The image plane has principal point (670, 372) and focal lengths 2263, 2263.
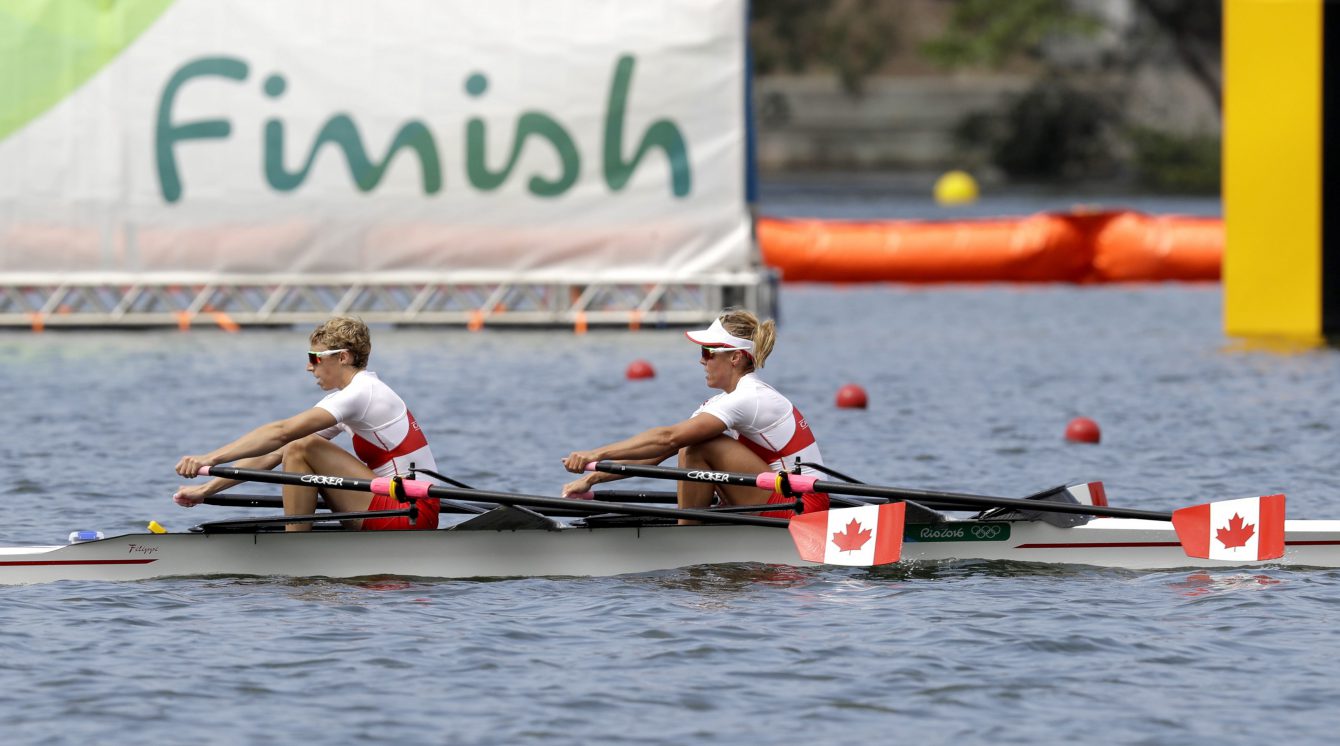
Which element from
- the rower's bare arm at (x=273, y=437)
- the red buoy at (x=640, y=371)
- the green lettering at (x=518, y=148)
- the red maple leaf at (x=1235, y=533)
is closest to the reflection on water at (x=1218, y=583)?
the red maple leaf at (x=1235, y=533)

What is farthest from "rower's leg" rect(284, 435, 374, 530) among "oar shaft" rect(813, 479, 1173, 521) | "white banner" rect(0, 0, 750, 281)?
"white banner" rect(0, 0, 750, 281)

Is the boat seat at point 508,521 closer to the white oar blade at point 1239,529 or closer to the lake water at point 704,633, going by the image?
the lake water at point 704,633

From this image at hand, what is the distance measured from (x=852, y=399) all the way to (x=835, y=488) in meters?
8.68

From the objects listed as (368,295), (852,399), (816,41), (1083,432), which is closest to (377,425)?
(1083,432)

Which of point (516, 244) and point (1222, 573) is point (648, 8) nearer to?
point (516, 244)

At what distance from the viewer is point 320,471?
11.5m

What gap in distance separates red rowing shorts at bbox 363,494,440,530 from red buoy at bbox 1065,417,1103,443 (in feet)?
24.8

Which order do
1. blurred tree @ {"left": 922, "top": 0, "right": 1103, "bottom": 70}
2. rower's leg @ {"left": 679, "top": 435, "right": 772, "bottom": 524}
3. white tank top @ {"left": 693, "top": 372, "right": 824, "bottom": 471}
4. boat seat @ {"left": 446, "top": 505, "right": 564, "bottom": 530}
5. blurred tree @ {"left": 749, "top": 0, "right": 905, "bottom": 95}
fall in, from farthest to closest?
blurred tree @ {"left": 749, "top": 0, "right": 905, "bottom": 95}, blurred tree @ {"left": 922, "top": 0, "right": 1103, "bottom": 70}, rower's leg @ {"left": 679, "top": 435, "right": 772, "bottom": 524}, white tank top @ {"left": 693, "top": 372, "right": 824, "bottom": 471}, boat seat @ {"left": 446, "top": 505, "right": 564, "bottom": 530}

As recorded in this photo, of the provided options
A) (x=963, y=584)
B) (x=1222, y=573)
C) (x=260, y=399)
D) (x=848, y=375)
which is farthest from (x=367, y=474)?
(x=848, y=375)

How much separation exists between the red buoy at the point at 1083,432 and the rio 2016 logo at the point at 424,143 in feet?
31.7

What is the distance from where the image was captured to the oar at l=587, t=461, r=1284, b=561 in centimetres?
1162

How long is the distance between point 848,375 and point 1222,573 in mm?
11170

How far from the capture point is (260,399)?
20.5 m

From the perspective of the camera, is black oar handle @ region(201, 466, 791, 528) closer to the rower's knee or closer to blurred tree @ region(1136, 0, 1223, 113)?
the rower's knee
